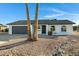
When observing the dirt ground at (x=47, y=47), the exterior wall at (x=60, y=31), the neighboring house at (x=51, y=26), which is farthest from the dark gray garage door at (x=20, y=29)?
the exterior wall at (x=60, y=31)

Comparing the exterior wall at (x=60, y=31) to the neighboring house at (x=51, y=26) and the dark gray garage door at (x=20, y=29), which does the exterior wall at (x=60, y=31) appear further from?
the dark gray garage door at (x=20, y=29)

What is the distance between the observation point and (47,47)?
2266cm

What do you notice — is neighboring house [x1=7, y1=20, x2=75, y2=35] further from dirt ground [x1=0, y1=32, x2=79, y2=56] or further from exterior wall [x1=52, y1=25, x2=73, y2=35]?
dirt ground [x1=0, y1=32, x2=79, y2=56]

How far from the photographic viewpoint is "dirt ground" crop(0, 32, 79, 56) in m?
22.6

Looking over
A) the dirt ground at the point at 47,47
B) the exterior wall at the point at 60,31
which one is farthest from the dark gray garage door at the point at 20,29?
the exterior wall at the point at 60,31

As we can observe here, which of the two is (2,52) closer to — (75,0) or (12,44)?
(12,44)

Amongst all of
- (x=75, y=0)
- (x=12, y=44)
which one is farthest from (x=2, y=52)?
(x=75, y=0)

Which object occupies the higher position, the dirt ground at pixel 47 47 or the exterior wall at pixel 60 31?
the exterior wall at pixel 60 31

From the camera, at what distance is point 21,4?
74.3 feet

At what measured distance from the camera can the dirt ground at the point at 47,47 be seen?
74.3ft

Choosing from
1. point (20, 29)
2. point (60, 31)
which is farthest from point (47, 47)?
point (20, 29)

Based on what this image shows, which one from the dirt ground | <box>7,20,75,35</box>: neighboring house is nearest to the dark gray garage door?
<box>7,20,75,35</box>: neighboring house

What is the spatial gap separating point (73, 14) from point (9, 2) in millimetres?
1252

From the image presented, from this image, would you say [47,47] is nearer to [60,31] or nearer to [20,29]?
[60,31]
